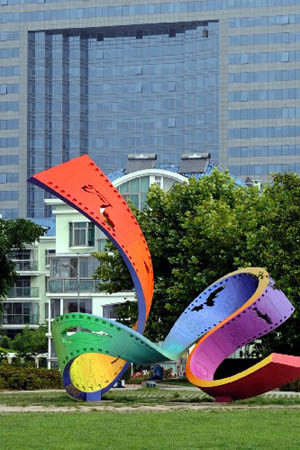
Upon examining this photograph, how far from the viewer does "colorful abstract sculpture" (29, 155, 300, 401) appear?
94.6ft

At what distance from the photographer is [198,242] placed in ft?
147

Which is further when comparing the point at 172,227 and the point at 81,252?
the point at 81,252

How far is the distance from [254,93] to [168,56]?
22792mm

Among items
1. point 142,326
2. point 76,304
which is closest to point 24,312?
point 76,304

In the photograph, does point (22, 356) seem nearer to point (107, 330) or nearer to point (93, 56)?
point (107, 330)

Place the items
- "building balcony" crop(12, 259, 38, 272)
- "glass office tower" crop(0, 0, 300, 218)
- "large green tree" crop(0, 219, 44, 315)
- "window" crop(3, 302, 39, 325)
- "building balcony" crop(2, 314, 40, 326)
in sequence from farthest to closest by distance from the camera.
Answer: "glass office tower" crop(0, 0, 300, 218) < "building balcony" crop(2, 314, 40, 326) < "window" crop(3, 302, 39, 325) < "building balcony" crop(12, 259, 38, 272) < "large green tree" crop(0, 219, 44, 315)

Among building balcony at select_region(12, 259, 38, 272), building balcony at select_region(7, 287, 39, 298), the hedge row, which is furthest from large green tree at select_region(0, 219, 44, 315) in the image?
building balcony at select_region(7, 287, 39, 298)

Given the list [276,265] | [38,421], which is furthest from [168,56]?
[38,421]

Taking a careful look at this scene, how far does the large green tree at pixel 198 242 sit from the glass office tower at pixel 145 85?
83547mm

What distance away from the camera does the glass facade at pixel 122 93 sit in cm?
14688

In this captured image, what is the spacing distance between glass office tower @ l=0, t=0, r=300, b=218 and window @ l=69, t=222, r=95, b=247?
2385 inches

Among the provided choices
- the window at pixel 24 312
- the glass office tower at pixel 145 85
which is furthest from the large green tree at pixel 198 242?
the glass office tower at pixel 145 85

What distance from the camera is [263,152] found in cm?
13288

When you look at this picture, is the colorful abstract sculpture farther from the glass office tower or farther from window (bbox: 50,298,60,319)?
the glass office tower
